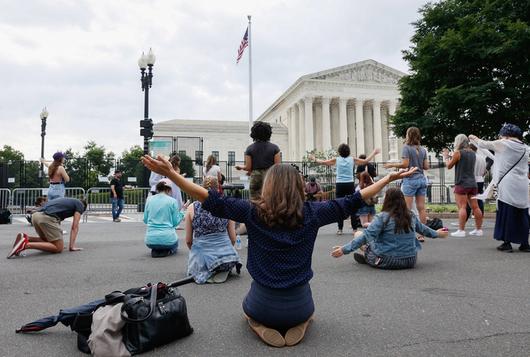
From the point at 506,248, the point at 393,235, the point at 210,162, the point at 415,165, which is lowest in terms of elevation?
the point at 506,248

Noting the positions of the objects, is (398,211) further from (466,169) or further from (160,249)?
(160,249)

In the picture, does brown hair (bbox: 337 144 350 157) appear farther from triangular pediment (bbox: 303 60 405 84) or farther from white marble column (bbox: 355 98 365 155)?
white marble column (bbox: 355 98 365 155)

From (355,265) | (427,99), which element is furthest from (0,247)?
(427,99)

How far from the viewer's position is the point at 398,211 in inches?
208

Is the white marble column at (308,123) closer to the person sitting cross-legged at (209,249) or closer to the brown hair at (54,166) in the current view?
the brown hair at (54,166)

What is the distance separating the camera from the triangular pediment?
68562 mm

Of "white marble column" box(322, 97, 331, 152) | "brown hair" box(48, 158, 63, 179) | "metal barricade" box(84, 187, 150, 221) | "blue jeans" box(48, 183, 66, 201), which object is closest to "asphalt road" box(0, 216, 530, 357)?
"brown hair" box(48, 158, 63, 179)

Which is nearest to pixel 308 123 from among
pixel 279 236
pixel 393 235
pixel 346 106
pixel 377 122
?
pixel 346 106

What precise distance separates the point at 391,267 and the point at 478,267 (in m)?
1.25

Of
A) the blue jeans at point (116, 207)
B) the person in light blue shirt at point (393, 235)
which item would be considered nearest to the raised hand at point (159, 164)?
the person in light blue shirt at point (393, 235)

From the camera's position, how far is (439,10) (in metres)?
23.2

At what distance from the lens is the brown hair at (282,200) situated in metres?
2.84

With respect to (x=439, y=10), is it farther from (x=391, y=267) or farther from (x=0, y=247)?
(x=0, y=247)

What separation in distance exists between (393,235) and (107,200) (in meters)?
19.4
